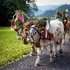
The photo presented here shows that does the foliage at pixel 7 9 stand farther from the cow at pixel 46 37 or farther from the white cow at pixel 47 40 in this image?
the cow at pixel 46 37

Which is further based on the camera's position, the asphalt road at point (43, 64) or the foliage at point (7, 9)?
the foliage at point (7, 9)

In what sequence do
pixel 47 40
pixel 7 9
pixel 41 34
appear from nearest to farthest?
1. pixel 41 34
2. pixel 47 40
3. pixel 7 9

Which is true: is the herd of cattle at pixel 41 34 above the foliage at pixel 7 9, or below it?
above

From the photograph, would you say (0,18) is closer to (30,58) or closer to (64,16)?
(64,16)

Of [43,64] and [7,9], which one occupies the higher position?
[43,64]

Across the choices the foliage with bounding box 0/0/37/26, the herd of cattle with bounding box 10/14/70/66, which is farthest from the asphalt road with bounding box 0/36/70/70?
the foliage with bounding box 0/0/37/26

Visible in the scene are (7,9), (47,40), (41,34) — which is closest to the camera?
(41,34)

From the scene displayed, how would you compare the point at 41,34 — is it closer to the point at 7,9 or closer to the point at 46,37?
the point at 46,37

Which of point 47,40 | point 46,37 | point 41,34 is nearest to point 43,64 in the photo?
point 47,40

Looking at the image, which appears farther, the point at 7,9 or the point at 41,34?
the point at 7,9

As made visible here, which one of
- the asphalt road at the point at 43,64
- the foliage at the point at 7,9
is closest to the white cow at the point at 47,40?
the asphalt road at the point at 43,64

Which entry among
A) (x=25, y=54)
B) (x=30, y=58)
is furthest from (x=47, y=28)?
(x=25, y=54)

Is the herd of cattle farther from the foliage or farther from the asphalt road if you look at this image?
the foliage

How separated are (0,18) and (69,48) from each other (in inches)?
1308
